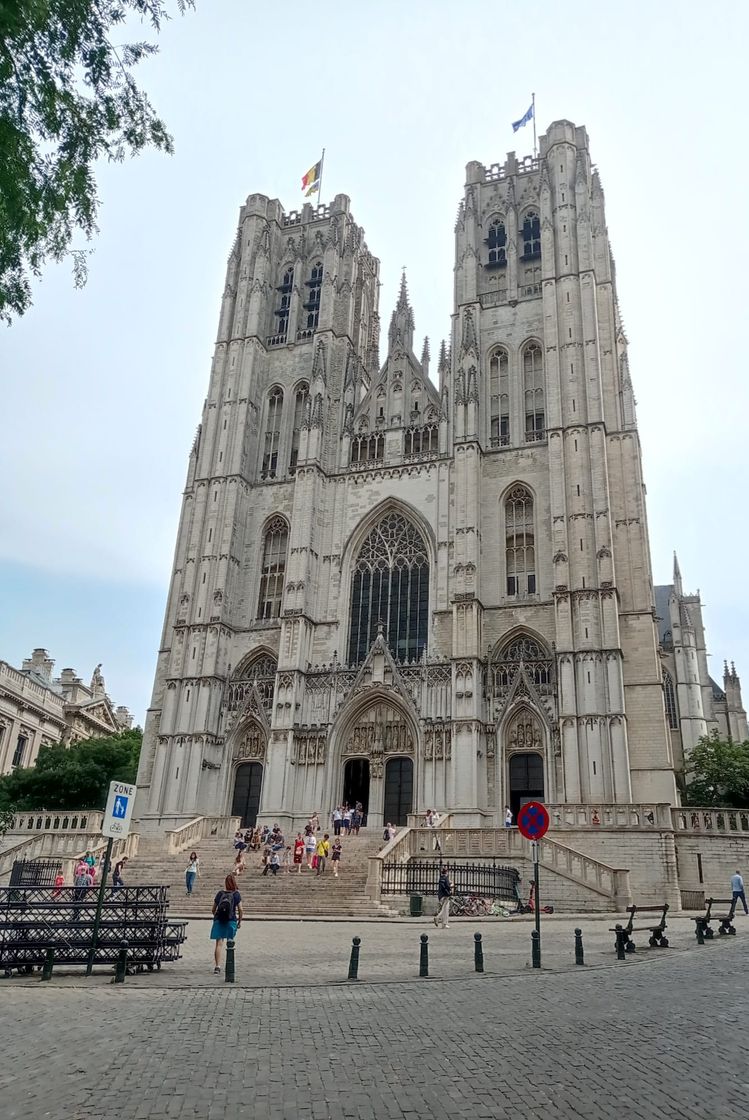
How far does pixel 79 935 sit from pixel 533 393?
33.2m

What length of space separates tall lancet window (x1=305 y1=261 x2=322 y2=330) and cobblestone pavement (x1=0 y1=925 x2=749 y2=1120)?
41.4m

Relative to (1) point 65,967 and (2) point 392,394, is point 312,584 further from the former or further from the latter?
(1) point 65,967

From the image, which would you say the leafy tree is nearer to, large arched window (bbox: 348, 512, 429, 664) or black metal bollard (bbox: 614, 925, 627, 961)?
black metal bollard (bbox: 614, 925, 627, 961)

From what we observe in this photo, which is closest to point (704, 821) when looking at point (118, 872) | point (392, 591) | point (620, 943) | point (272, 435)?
point (620, 943)

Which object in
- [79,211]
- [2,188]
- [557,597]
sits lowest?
[2,188]

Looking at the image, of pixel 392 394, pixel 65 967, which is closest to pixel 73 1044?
pixel 65 967

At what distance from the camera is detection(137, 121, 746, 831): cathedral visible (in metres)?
33.6

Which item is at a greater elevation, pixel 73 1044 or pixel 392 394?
pixel 392 394

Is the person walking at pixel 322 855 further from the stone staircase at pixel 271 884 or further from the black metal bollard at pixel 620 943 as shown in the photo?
the black metal bollard at pixel 620 943

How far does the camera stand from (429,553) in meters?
38.8

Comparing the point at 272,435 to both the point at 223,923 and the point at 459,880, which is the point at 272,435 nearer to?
the point at 459,880

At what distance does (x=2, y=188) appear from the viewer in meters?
8.98

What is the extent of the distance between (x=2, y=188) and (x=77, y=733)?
2042 inches

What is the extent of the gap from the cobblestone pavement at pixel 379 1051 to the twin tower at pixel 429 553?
22250 millimetres
